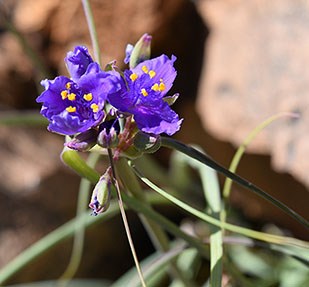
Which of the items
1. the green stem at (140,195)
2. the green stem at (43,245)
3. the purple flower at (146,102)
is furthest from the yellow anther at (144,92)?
the green stem at (43,245)

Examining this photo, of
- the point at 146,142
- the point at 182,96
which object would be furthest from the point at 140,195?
the point at 182,96

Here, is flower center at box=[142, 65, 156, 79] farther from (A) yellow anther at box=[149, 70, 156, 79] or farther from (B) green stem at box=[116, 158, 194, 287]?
(B) green stem at box=[116, 158, 194, 287]

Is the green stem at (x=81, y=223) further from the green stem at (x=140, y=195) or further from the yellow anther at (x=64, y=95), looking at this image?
the yellow anther at (x=64, y=95)

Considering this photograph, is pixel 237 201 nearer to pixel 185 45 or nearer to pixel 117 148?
pixel 185 45

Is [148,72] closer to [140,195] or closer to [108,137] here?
[108,137]

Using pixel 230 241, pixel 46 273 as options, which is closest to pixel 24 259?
pixel 230 241

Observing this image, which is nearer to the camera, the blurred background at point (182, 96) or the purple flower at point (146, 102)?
the purple flower at point (146, 102)

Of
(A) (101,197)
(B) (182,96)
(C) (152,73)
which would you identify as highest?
(B) (182,96)
